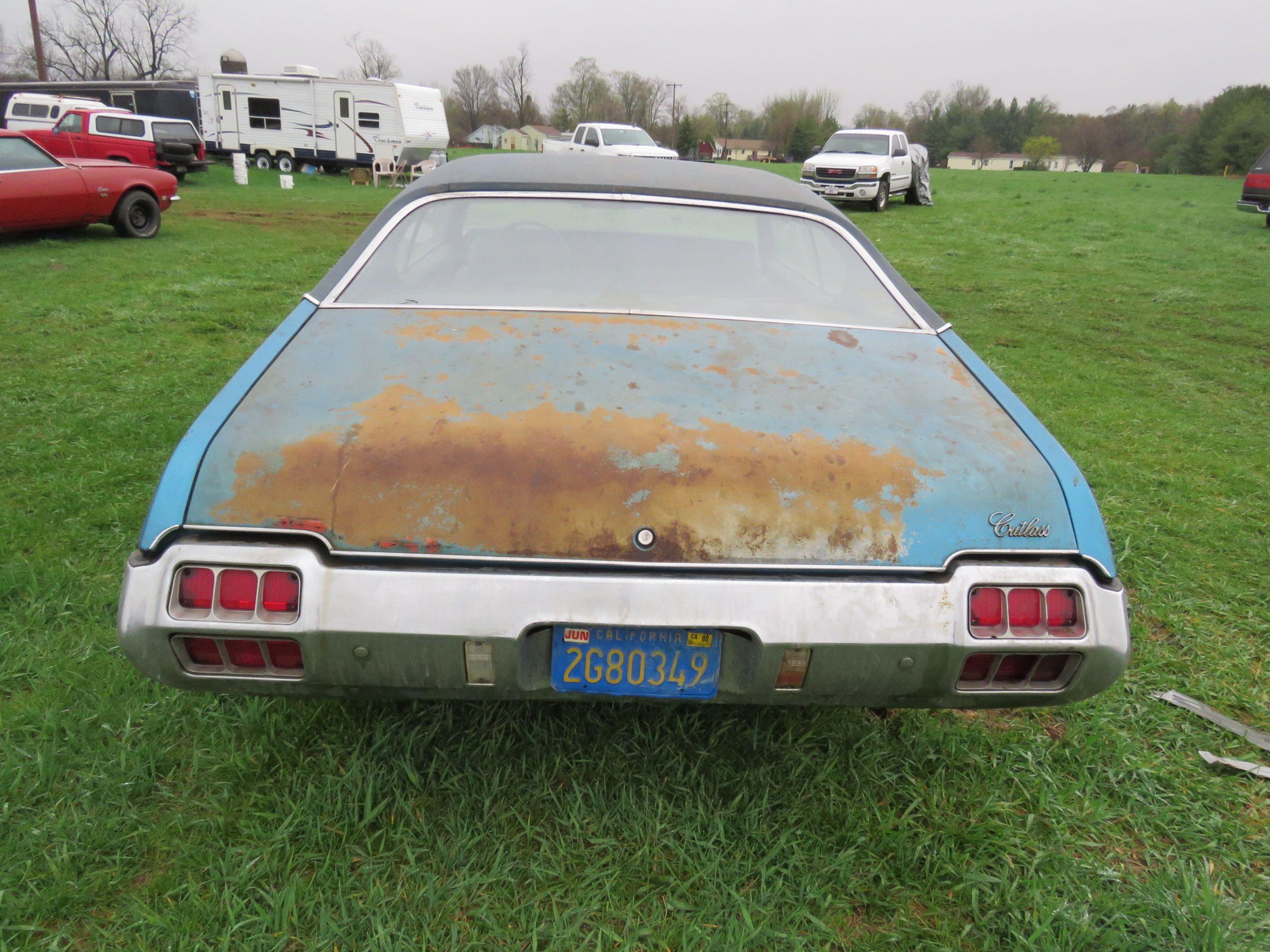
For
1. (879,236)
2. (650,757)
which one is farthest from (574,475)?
(879,236)

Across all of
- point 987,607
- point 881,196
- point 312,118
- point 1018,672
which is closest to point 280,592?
point 987,607

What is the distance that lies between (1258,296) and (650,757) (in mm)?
10961

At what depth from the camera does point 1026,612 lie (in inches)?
63.4

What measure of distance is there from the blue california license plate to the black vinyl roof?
1377 millimetres

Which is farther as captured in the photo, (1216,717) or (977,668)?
(1216,717)

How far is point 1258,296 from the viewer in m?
9.73

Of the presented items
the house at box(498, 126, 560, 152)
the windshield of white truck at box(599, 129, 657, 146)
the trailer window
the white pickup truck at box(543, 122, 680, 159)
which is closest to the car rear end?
the white pickup truck at box(543, 122, 680, 159)

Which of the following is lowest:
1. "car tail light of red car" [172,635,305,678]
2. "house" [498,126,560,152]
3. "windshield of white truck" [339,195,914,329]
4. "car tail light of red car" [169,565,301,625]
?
"house" [498,126,560,152]

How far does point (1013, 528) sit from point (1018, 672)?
30 cm

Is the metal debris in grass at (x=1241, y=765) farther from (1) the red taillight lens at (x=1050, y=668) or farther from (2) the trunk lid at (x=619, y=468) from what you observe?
(2) the trunk lid at (x=619, y=468)

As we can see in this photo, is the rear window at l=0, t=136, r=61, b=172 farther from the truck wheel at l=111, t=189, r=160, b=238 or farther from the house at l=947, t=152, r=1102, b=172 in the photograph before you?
the house at l=947, t=152, r=1102, b=172

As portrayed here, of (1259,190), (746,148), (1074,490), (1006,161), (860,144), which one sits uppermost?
(860,144)

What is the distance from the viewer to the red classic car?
900 cm

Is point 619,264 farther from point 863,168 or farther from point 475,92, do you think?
point 475,92
